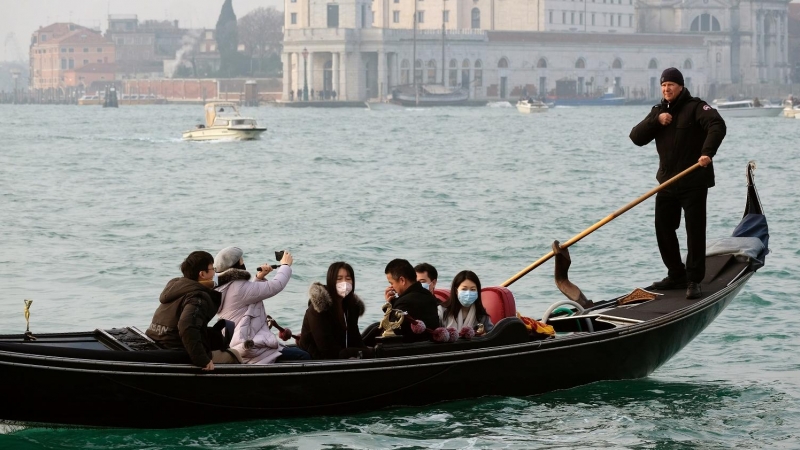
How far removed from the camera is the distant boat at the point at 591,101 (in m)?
76.8

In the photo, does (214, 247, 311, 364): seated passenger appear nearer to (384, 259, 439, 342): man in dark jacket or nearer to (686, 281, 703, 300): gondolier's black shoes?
(384, 259, 439, 342): man in dark jacket

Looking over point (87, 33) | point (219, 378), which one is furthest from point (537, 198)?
point (87, 33)

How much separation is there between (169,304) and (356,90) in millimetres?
68024

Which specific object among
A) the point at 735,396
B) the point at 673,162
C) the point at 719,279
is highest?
the point at 673,162

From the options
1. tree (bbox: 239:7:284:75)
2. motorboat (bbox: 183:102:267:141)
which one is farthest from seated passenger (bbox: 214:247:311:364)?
tree (bbox: 239:7:284:75)

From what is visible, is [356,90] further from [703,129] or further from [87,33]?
[703,129]

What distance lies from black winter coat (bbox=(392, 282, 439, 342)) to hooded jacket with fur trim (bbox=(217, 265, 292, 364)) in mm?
534

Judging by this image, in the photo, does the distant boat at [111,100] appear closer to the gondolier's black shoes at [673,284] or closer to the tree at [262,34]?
the tree at [262,34]

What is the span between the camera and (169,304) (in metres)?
5.74

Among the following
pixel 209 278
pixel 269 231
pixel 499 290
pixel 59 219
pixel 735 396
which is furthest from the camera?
pixel 59 219

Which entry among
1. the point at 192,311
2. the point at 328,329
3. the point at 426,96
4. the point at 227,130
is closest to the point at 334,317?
the point at 328,329

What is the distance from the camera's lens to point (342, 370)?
603 centimetres

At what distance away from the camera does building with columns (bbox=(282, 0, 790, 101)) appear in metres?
74.5

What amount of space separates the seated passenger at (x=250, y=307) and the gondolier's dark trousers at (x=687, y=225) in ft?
7.15
